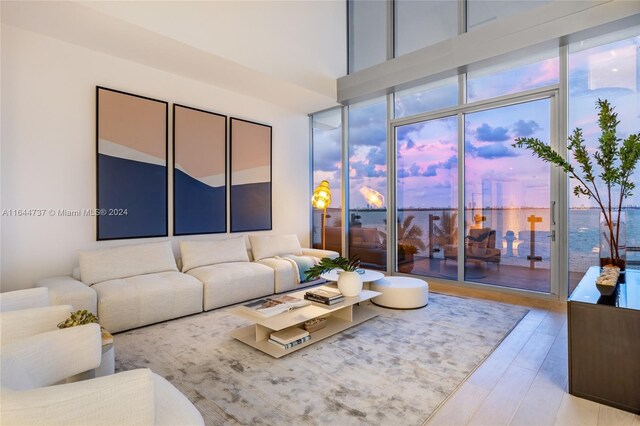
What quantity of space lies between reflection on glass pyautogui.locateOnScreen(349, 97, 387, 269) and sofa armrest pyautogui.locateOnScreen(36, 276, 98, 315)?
158 inches

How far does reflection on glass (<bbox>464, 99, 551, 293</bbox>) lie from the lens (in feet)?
13.4

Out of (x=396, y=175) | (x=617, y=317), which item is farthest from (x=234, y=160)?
(x=617, y=317)

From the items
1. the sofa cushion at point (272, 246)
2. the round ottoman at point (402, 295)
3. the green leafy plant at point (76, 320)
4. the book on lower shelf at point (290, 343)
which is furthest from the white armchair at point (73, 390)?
the sofa cushion at point (272, 246)

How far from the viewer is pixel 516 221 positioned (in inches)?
167

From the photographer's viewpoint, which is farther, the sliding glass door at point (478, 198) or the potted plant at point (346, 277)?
the sliding glass door at point (478, 198)

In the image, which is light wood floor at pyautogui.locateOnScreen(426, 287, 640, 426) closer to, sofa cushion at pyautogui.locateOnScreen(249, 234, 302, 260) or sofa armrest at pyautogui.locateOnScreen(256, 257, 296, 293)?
sofa armrest at pyautogui.locateOnScreen(256, 257, 296, 293)

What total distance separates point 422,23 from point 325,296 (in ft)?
14.7

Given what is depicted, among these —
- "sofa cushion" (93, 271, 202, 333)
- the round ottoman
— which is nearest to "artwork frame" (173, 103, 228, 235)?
"sofa cushion" (93, 271, 202, 333)

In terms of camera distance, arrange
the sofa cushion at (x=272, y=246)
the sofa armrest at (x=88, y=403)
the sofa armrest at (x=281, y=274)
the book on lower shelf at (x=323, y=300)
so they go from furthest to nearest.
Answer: the sofa cushion at (x=272, y=246) < the sofa armrest at (x=281, y=274) < the book on lower shelf at (x=323, y=300) < the sofa armrest at (x=88, y=403)

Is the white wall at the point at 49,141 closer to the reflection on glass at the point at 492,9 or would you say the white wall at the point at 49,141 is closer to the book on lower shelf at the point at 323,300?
the book on lower shelf at the point at 323,300

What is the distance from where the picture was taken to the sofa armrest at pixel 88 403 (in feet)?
3.11

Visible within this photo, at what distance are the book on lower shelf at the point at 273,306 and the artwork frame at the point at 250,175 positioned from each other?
8.07 feet

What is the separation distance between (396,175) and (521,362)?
3.45 m

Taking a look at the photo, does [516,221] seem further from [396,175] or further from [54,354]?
[54,354]
